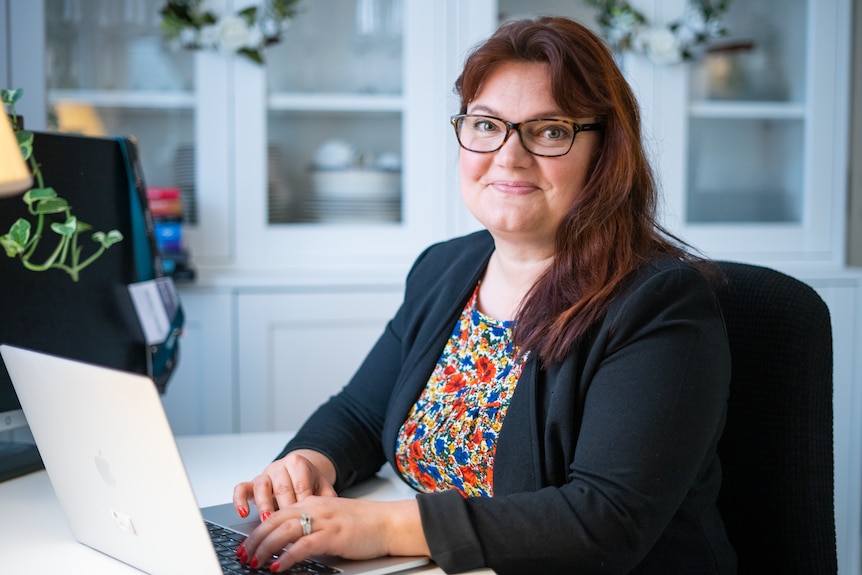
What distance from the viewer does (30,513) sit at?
119 centimetres

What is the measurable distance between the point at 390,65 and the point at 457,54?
201mm

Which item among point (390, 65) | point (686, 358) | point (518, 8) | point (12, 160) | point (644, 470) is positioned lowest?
point (644, 470)

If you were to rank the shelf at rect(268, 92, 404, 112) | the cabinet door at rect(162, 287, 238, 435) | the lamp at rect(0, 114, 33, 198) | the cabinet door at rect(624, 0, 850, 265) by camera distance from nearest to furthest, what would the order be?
the lamp at rect(0, 114, 33, 198)
the cabinet door at rect(162, 287, 238, 435)
the shelf at rect(268, 92, 404, 112)
the cabinet door at rect(624, 0, 850, 265)

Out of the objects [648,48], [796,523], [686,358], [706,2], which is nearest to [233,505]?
[686,358]

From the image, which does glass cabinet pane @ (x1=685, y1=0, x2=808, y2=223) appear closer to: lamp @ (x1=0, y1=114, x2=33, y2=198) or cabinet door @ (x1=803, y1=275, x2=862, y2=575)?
cabinet door @ (x1=803, y1=275, x2=862, y2=575)

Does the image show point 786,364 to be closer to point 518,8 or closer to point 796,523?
point 796,523

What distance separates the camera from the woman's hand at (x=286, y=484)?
46.5 inches

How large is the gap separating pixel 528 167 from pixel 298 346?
1287mm

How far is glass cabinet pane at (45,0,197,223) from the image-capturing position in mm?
2529

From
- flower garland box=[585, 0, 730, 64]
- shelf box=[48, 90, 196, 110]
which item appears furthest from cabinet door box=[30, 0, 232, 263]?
flower garland box=[585, 0, 730, 64]

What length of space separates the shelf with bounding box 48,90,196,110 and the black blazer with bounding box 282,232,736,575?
1.55 metres

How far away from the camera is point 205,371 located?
95.3 inches

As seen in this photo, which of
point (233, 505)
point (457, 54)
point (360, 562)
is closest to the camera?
point (360, 562)

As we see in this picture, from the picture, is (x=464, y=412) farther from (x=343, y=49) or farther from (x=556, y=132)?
(x=343, y=49)
